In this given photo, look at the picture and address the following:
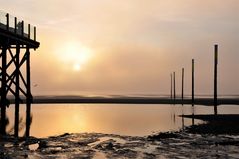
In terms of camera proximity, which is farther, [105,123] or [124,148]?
[105,123]

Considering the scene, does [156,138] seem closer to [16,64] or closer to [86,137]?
[86,137]

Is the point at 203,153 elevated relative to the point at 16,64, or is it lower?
lower

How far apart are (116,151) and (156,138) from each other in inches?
248

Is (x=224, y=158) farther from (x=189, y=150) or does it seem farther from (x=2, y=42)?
(x=2, y=42)

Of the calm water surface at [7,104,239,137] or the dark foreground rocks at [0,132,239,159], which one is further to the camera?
the calm water surface at [7,104,239,137]

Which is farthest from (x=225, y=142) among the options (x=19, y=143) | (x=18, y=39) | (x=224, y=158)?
(x=18, y=39)

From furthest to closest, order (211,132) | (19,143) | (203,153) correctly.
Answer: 1. (211,132)
2. (19,143)
3. (203,153)

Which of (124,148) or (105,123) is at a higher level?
(124,148)

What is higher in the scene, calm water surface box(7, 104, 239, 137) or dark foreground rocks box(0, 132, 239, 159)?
dark foreground rocks box(0, 132, 239, 159)

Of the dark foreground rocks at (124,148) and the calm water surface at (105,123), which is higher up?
the dark foreground rocks at (124,148)

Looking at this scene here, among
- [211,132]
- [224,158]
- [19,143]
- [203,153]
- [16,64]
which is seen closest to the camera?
[224,158]

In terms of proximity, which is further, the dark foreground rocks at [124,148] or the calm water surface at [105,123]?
the calm water surface at [105,123]

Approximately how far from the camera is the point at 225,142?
22.3 meters

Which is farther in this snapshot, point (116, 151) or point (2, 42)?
point (2, 42)
